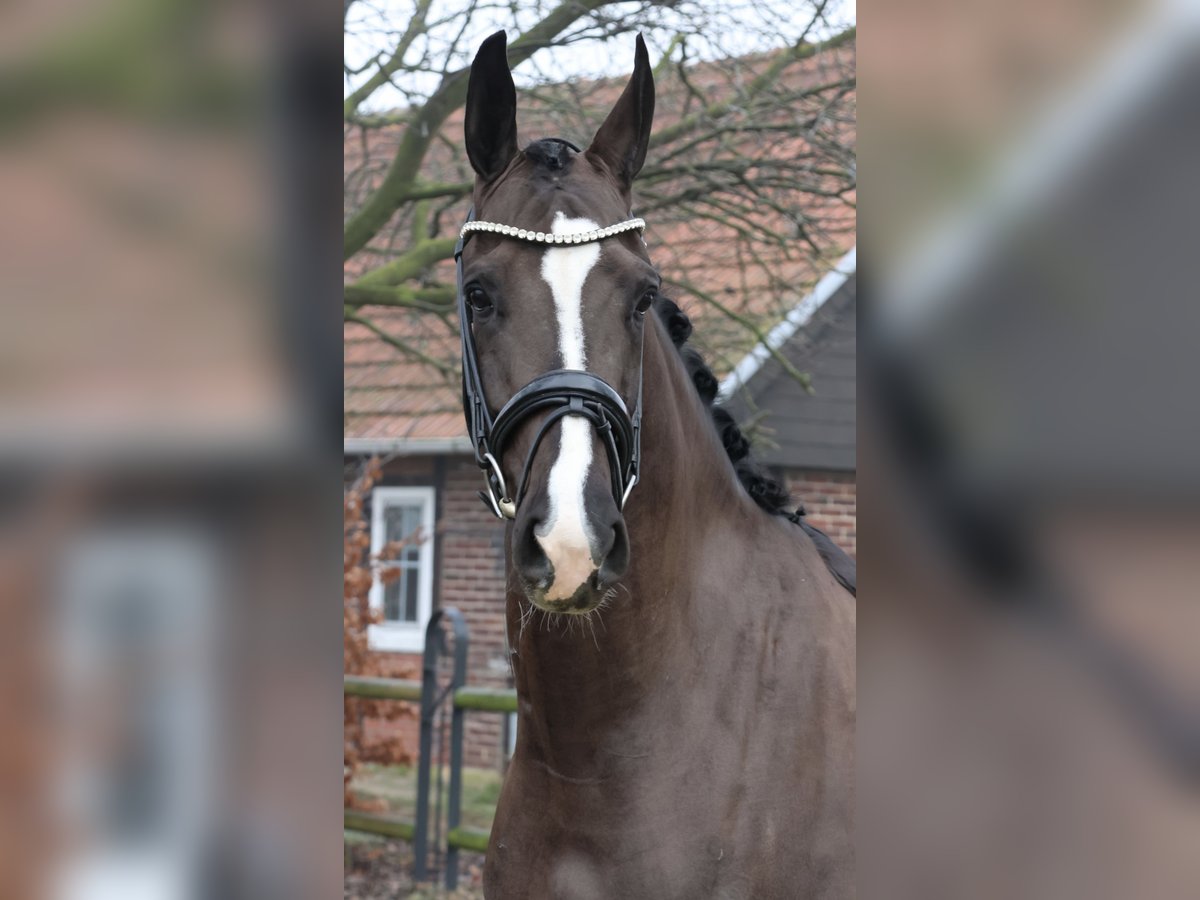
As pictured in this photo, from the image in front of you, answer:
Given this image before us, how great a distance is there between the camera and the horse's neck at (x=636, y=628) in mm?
2518

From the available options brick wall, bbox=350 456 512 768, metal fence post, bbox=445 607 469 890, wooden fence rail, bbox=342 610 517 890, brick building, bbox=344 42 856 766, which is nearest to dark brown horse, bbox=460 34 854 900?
brick building, bbox=344 42 856 766

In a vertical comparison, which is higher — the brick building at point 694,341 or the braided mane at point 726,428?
the brick building at point 694,341

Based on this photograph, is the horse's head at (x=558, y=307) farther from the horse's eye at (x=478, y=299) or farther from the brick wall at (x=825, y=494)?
the brick wall at (x=825, y=494)

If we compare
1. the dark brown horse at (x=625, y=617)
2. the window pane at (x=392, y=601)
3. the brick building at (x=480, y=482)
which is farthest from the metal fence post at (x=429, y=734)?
the dark brown horse at (x=625, y=617)

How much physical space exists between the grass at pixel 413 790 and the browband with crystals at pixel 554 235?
6.88 meters

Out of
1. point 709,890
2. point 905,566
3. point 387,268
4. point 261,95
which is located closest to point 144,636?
point 261,95

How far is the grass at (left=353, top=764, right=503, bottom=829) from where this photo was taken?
913 cm

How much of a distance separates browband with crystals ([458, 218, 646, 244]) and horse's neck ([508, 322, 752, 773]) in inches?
11.2

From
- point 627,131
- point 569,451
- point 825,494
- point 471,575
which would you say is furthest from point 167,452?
point 471,575

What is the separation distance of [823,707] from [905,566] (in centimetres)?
220

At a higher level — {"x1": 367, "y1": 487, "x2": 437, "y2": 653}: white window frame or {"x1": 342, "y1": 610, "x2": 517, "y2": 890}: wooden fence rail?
{"x1": 367, "y1": 487, "x2": 437, "y2": 653}: white window frame

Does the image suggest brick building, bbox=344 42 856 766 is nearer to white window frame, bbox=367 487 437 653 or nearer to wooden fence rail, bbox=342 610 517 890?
white window frame, bbox=367 487 437 653

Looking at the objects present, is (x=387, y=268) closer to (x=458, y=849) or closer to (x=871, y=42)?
(x=458, y=849)

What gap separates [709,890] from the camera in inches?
96.2
